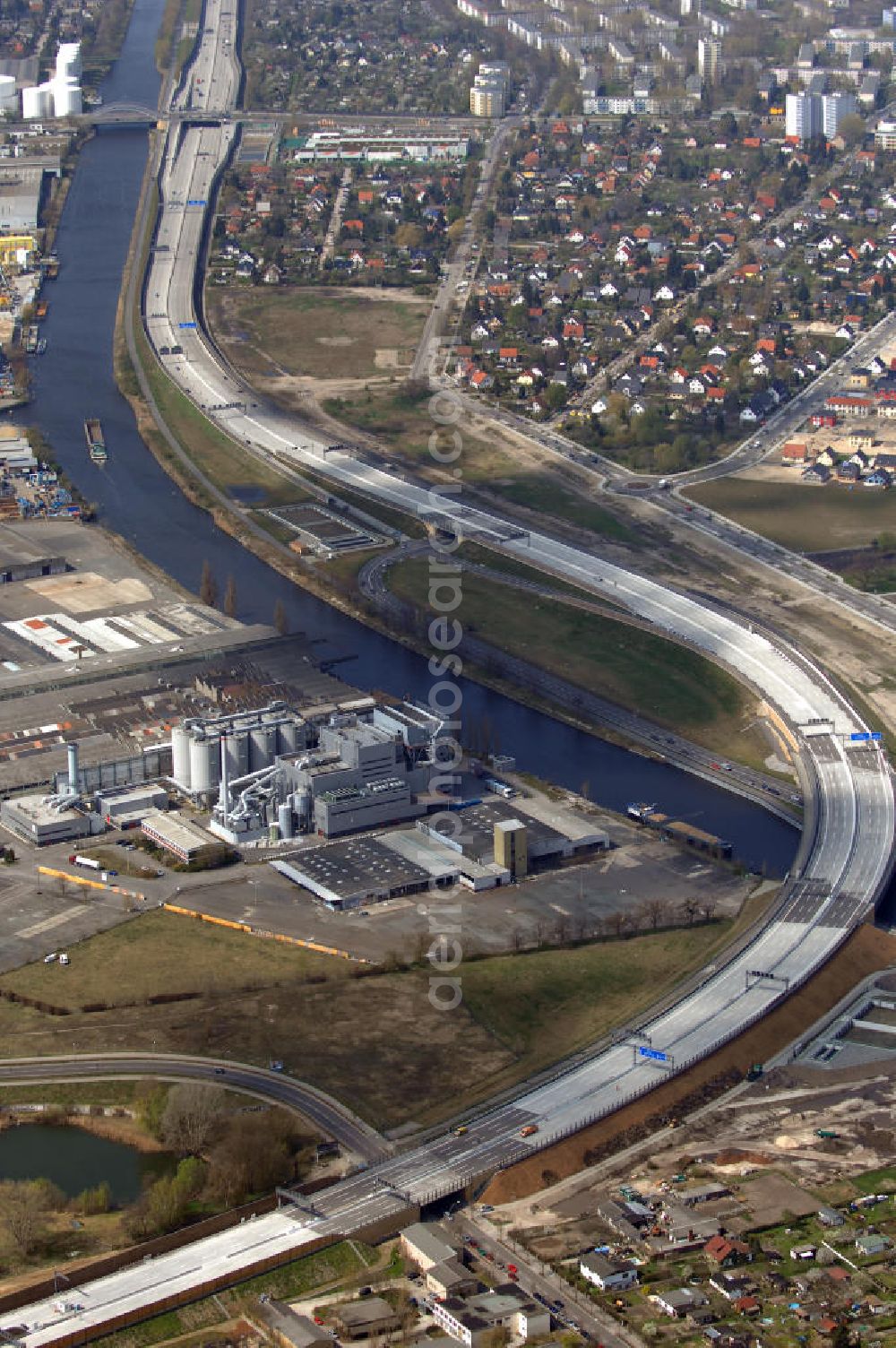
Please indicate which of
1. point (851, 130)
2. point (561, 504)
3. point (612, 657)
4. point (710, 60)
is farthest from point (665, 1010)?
point (710, 60)

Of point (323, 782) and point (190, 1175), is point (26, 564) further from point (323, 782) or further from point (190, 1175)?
point (190, 1175)

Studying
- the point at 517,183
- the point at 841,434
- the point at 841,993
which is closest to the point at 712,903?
the point at 841,993

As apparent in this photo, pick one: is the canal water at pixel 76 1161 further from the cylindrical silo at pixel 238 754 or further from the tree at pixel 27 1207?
the cylindrical silo at pixel 238 754

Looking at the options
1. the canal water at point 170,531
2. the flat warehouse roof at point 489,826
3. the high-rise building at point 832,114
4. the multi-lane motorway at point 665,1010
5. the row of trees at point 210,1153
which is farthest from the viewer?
the high-rise building at point 832,114

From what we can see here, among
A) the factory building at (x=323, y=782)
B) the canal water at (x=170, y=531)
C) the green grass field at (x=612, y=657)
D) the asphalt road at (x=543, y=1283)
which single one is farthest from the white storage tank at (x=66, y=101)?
the asphalt road at (x=543, y=1283)

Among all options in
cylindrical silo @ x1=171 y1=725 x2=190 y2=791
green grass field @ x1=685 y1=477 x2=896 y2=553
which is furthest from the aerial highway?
green grass field @ x1=685 y1=477 x2=896 y2=553

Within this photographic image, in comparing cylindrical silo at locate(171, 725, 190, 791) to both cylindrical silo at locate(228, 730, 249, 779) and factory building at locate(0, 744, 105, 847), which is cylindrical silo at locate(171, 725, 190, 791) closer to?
cylindrical silo at locate(228, 730, 249, 779)
